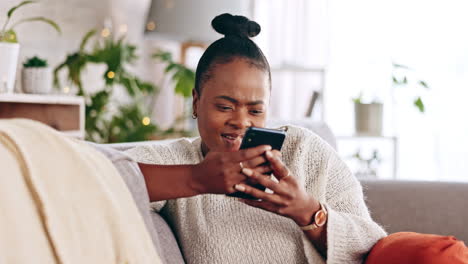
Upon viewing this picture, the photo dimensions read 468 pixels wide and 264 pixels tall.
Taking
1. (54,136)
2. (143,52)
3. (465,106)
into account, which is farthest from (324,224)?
(143,52)

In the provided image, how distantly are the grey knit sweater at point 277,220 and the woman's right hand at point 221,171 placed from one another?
258mm

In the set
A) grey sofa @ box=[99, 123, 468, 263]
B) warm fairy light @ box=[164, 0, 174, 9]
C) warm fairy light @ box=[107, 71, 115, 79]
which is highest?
warm fairy light @ box=[164, 0, 174, 9]

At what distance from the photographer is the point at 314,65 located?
432 centimetres

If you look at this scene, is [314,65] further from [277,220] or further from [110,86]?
[277,220]

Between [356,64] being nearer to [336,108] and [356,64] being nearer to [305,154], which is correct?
[336,108]

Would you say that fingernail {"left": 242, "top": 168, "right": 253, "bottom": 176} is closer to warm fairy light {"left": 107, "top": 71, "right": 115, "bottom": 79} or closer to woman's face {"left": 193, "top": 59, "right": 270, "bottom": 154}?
woman's face {"left": 193, "top": 59, "right": 270, "bottom": 154}

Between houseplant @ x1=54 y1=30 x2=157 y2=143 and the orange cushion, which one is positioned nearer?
the orange cushion

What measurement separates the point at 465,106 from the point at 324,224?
294 centimetres

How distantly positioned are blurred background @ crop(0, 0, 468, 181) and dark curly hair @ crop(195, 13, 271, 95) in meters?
1.82

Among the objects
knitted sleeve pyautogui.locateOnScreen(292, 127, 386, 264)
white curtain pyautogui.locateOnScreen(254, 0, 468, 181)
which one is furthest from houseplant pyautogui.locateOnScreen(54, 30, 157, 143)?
knitted sleeve pyautogui.locateOnScreen(292, 127, 386, 264)

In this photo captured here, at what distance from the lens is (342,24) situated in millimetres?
4191

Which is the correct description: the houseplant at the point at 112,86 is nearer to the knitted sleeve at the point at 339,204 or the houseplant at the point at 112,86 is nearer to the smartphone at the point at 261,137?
the knitted sleeve at the point at 339,204

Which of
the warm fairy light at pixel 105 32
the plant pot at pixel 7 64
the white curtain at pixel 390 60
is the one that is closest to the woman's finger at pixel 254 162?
the plant pot at pixel 7 64

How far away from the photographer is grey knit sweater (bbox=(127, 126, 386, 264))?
1.19 meters
